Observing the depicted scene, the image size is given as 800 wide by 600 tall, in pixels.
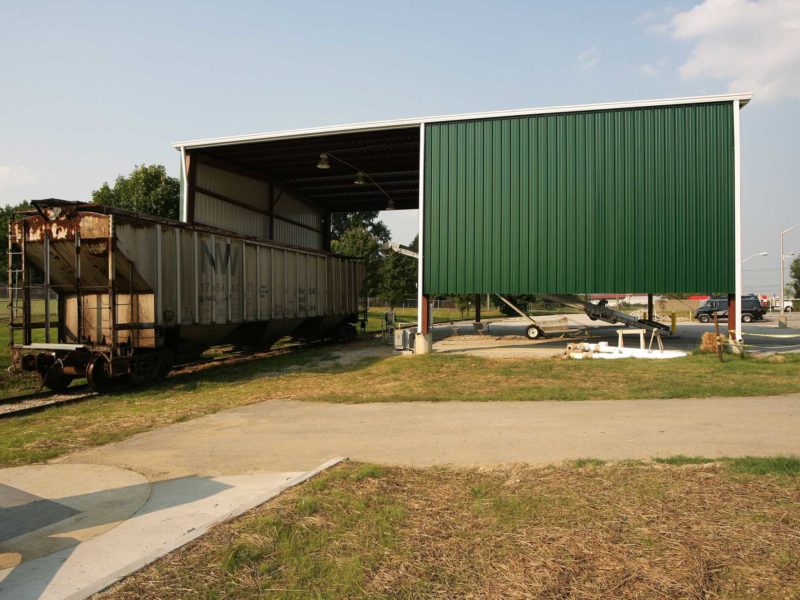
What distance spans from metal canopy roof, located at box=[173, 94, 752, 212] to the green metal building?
3.9 inches

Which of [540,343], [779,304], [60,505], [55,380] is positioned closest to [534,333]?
[540,343]

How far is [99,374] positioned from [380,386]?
653 centimetres

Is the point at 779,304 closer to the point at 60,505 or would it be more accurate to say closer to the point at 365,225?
Result: the point at 365,225

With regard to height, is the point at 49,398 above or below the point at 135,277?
below

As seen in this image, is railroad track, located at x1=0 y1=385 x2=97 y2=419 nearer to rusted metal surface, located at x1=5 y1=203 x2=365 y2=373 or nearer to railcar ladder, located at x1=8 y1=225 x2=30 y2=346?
rusted metal surface, located at x1=5 y1=203 x2=365 y2=373

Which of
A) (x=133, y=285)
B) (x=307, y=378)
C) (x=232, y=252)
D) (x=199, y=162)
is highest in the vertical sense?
(x=199, y=162)

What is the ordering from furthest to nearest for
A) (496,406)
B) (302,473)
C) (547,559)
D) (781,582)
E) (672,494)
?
(496,406) < (302,473) < (672,494) < (547,559) < (781,582)

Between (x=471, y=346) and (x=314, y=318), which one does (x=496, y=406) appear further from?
(x=314, y=318)

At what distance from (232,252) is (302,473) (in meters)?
11.8

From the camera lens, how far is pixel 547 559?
12.6ft

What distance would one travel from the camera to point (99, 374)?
1273 centimetres

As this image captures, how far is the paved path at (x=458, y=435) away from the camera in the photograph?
6.80 m

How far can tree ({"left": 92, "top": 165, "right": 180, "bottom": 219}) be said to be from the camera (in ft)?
170

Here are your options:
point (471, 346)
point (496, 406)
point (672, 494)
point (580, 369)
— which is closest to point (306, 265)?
point (471, 346)
